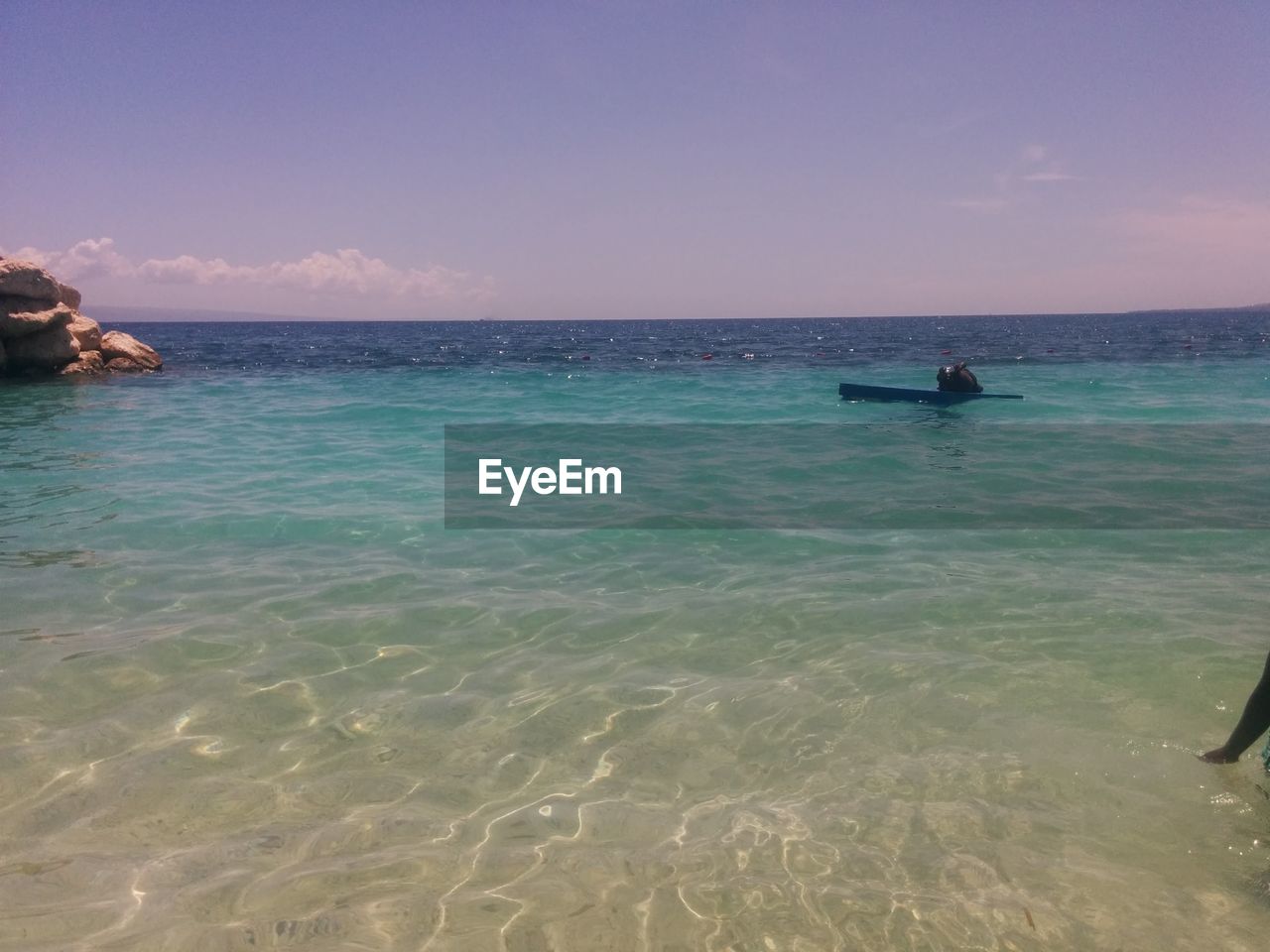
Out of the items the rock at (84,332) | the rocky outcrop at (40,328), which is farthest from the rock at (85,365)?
the rock at (84,332)

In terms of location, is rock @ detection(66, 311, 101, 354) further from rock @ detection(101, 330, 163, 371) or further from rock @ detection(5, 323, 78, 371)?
rock @ detection(5, 323, 78, 371)

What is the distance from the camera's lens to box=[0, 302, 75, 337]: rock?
26484mm

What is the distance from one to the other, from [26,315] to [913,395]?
27.7 m

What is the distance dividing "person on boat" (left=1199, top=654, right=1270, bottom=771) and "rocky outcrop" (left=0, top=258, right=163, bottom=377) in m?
32.6

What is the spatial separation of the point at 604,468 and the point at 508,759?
932 centimetres

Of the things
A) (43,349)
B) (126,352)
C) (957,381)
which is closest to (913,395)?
(957,381)

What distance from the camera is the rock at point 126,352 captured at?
104 feet

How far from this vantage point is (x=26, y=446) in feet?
48.9

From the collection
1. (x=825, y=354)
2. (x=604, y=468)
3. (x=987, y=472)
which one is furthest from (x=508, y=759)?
(x=825, y=354)

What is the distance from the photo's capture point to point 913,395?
872 inches

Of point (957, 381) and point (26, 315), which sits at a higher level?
point (26, 315)

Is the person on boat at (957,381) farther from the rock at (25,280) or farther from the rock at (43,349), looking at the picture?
the rock at (43,349)

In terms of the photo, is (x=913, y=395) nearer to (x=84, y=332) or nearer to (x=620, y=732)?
(x=620, y=732)

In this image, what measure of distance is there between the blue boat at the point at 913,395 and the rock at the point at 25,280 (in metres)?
25.7
